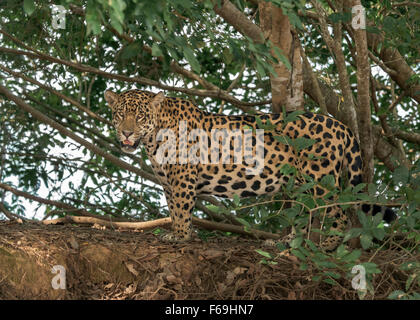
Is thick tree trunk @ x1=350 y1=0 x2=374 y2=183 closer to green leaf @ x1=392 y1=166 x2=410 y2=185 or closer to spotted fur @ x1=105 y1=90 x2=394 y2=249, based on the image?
spotted fur @ x1=105 y1=90 x2=394 y2=249

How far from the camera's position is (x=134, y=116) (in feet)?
23.8

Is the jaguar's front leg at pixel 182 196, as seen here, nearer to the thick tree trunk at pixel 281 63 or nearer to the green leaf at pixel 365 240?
the thick tree trunk at pixel 281 63

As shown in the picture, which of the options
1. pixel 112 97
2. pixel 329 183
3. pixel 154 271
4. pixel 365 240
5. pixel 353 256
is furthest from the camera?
pixel 112 97

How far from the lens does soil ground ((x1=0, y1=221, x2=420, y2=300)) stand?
6.16 m

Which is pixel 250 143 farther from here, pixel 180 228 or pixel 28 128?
pixel 28 128

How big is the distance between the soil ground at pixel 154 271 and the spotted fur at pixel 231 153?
0.63 metres

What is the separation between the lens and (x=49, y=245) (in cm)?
661

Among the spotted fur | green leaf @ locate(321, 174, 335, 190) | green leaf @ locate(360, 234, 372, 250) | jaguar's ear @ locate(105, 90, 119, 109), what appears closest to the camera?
green leaf @ locate(360, 234, 372, 250)

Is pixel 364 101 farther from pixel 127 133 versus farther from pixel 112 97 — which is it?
pixel 112 97

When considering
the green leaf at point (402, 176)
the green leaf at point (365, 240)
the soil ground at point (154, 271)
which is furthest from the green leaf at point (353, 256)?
the green leaf at point (402, 176)

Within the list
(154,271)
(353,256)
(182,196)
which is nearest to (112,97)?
(182,196)

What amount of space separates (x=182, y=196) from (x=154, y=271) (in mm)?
1057

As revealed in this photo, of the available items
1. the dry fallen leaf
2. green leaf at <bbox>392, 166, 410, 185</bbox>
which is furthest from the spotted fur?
green leaf at <bbox>392, 166, 410, 185</bbox>
